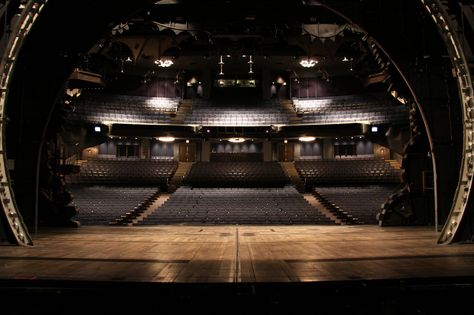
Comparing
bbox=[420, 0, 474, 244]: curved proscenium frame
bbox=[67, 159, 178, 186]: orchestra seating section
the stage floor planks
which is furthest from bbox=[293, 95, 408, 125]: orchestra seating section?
the stage floor planks

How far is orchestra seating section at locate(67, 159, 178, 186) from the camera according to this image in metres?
20.8

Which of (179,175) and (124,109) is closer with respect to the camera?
(179,175)

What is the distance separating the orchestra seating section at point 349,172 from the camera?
68.3 ft

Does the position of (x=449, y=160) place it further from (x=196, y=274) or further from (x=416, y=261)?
(x=196, y=274)

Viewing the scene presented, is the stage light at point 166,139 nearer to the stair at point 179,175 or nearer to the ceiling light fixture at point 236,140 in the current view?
the stair at point 179,175

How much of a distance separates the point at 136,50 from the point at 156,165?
8.53 metres

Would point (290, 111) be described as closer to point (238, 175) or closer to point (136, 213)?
point (238, 175)

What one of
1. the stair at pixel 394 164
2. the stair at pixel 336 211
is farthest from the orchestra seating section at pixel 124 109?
the stair at pixel 394 164

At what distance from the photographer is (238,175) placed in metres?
21.6

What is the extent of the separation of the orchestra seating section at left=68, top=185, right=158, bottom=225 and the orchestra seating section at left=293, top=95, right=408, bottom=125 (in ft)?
39.4

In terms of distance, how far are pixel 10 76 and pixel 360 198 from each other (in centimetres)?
1527

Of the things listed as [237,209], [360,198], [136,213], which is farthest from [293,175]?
[136,213]

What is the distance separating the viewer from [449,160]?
6809 millimetres

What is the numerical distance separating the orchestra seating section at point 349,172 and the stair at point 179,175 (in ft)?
24.3
